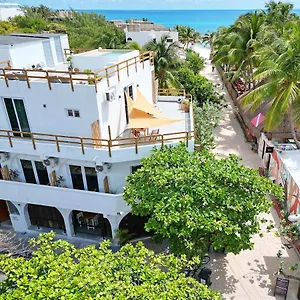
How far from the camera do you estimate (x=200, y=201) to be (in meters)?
10.9

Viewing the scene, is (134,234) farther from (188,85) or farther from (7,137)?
(188,85)

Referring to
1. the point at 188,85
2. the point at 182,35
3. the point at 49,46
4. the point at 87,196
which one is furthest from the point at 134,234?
the point at 182,35

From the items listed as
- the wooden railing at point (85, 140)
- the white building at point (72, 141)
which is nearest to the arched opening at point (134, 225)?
the white building at point (72, 141)

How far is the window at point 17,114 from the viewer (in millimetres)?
14742

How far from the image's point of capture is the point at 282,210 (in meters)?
16.0

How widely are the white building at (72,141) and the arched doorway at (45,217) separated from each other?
2.3 inches

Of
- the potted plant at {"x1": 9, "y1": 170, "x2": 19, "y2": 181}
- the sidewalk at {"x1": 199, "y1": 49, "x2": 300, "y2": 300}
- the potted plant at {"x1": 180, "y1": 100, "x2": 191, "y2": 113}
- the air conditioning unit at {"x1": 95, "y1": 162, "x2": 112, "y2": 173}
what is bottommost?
the sidewalk at {"x1": 199, "y1": 49, "x2": 300, "y2": 300}

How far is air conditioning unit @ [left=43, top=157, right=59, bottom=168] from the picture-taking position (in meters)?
14.5

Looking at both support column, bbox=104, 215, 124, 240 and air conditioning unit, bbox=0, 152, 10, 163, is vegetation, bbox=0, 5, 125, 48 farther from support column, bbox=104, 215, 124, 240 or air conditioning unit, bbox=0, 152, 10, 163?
support column, bbox=104, 215, 124, 240

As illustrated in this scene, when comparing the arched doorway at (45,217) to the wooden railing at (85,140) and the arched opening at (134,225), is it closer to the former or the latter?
the arched opening at (134,225)

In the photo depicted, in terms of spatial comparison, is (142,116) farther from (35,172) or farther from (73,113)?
(35,172)

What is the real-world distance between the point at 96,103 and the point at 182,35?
80140mm

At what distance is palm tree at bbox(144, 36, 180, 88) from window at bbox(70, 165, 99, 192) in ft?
53.7

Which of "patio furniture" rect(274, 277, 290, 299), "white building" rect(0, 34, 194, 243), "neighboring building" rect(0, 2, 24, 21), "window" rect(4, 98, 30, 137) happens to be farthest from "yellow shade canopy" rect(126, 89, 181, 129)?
"neighboring building" rect(0, 2, 24, 21)
